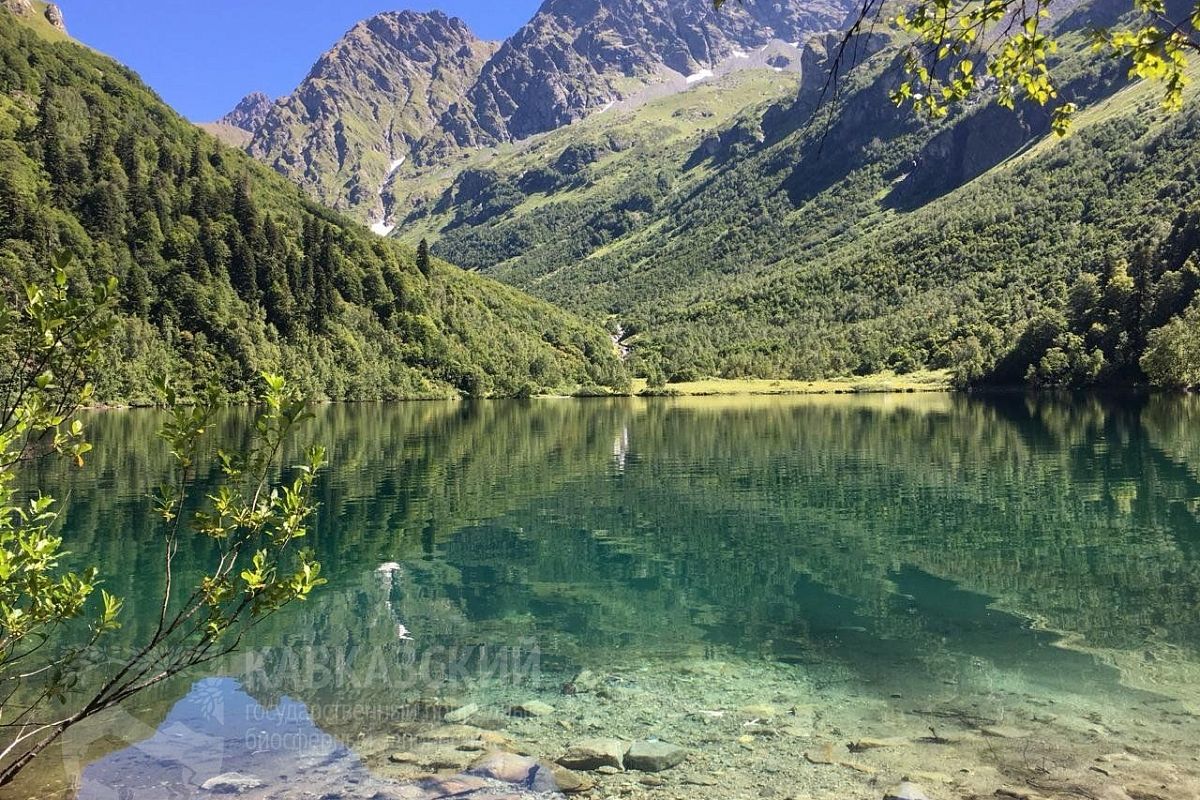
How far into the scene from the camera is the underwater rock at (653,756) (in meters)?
13.6

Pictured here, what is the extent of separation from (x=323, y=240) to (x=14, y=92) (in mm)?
76792

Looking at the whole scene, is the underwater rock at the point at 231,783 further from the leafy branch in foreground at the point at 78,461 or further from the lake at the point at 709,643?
the leafy branch in foreground at the point at 78,461

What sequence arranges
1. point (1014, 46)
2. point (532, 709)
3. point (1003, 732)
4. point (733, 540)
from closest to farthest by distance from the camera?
point (1014, 46), point (1003, 732), point (532, 709), point (733, 540)

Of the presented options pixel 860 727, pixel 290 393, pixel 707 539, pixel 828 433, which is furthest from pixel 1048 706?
pixel 828 433

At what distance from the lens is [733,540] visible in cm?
3309

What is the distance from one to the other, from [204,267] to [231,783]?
16008cm

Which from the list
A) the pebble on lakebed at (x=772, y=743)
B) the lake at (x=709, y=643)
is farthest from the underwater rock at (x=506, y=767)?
the lake at (x=709, y=643)

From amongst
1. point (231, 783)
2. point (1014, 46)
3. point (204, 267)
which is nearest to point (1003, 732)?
point (1014, 46)

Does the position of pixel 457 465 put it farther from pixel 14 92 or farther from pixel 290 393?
pixel 14 92

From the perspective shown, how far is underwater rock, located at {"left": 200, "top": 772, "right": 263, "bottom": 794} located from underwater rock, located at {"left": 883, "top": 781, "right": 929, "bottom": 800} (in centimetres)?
1002

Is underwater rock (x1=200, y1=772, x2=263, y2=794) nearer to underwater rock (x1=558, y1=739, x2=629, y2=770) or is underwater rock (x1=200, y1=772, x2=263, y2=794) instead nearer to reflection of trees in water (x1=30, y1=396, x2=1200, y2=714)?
underwater rock (x1=558, y1=739, x2=629, y2=770)

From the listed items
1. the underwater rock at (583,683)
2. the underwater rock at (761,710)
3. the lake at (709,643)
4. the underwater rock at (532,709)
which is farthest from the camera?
the underwater rock at (583,683)

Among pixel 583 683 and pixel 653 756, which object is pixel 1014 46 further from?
pixel 583 683

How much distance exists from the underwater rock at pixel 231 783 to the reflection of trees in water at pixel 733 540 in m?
7.04
